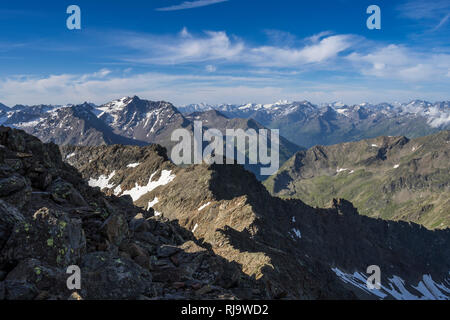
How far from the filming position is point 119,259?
14.1 m

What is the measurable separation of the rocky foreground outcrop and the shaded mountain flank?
165 inches

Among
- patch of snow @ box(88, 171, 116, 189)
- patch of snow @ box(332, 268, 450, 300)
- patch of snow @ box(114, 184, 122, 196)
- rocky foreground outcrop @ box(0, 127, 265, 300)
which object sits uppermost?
rocky foreground outcrop @ box(0, 127, 265, 300)

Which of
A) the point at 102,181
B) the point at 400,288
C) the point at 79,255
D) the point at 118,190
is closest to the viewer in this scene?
the point at 79,255

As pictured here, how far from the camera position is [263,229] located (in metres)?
65.2

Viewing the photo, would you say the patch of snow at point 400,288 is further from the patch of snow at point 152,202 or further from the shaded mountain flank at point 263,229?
the patch of snow at point 152,202

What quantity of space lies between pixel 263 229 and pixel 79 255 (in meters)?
54.5

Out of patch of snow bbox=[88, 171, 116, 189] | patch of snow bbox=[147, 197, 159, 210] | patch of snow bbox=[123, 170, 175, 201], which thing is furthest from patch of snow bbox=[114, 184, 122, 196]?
patch of snow bbox=[147, 197, 159, 210]

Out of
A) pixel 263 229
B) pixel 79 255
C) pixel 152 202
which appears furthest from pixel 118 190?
pixel 79 255

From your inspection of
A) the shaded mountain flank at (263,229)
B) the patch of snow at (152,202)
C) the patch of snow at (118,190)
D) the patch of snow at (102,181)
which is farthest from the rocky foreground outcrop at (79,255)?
the patch of snow at (102,181)

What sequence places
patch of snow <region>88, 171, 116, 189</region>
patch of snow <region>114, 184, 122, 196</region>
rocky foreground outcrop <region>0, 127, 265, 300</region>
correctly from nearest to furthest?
rocky foreground outcrop <region>0, 127, 265, 300</region> → patch of snow <region>114, 184, 122, 196</region> → patch of snow <region>88, 171, 116, 189</region>

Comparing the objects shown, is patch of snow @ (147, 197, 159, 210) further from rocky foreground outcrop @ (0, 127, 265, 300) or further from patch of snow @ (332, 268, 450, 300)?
rocky foreground outcrop @ (0, 127, 265, 300)

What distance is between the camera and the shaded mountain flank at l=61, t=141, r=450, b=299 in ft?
147

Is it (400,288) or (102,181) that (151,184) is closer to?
(102,181)

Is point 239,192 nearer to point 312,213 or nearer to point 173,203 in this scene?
point 173,203
